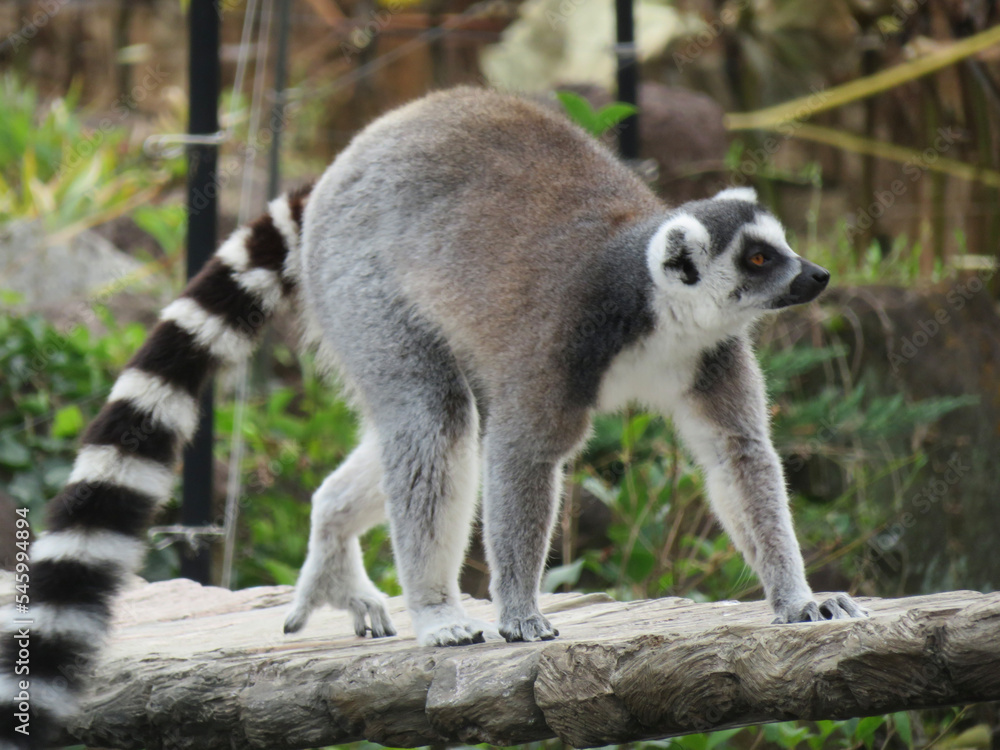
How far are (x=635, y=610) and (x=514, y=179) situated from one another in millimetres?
1531

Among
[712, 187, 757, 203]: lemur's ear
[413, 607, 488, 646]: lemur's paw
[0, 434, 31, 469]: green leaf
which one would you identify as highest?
[712, 187, 757, 203]: lemur's ear

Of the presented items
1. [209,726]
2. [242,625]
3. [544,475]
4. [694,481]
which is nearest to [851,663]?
[544,475]

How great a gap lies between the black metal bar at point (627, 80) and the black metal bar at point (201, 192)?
7.10 feet

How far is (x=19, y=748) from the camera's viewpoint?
302 cm

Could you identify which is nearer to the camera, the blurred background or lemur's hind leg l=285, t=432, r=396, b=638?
lemur's hind leg l=285, t=432, r=396, b=638

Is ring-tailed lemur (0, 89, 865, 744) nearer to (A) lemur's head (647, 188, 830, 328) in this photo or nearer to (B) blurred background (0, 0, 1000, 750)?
(A) lemur's head (647, 188, 830, 328)

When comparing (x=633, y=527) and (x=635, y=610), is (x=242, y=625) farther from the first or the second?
(x=633, y=527)

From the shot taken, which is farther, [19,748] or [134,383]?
[134,383]

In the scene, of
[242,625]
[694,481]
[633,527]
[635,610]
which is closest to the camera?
[635,610]

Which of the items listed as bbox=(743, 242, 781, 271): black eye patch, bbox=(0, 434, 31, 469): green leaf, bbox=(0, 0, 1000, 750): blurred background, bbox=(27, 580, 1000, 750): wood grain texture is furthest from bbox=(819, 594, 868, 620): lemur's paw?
bbox=(0, 434, 31, 469): green leaf

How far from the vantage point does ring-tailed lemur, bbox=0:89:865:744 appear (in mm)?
3324

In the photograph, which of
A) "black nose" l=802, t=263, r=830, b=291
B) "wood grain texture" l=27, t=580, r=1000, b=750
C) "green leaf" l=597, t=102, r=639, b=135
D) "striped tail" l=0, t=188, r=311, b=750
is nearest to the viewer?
"wood grain texture" l=27, t=580, r=1000, b=750

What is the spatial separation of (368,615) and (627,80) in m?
3.43

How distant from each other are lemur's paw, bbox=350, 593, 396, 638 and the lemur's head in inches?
57.4
